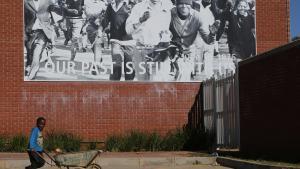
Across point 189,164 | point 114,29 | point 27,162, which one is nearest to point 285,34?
point 114,29

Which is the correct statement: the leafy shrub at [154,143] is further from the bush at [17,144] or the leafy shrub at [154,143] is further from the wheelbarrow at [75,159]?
the wheelbarrow at [75,159]

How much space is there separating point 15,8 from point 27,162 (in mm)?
6529

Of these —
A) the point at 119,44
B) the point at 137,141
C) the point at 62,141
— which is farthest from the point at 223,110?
the point at 62,141

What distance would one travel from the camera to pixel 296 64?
13766 mm

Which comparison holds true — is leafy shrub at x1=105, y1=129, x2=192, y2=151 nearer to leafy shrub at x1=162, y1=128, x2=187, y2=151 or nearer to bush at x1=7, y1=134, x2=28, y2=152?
leafy shrub at x1=162, y1=128, x2=187, y2=151

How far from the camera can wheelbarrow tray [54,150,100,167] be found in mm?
11766

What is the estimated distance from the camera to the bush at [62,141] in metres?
19.9

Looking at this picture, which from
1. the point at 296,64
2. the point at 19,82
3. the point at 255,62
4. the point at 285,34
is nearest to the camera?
→ the point at 296,64

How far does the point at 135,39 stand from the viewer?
850 inches

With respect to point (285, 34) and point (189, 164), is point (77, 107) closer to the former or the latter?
point (189, 164)

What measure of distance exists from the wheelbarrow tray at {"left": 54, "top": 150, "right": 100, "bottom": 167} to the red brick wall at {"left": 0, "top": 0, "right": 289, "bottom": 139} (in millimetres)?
9263

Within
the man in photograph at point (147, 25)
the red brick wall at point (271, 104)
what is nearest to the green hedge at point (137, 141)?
the man in photograph at point (147, 25)

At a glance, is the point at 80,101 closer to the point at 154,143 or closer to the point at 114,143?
the point at 114,143

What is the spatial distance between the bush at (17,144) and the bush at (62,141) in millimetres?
753
